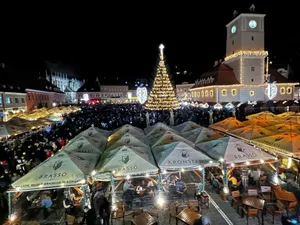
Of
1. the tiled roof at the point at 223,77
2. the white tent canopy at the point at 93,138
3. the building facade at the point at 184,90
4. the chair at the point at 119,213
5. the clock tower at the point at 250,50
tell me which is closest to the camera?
the chair at the point at 119,213

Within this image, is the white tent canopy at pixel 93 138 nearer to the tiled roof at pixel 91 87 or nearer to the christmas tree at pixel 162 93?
the christmas tree at pixel 162 93

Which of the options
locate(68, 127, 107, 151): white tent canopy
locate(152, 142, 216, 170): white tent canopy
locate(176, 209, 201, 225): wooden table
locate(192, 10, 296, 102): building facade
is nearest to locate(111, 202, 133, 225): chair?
locate(176, 209, 201, 225): wooden table

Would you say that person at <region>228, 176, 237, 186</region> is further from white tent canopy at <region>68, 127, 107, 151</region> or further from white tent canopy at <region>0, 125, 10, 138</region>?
white tent canopy at <region>0, 125, 10, 138</region>

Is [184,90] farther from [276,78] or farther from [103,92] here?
[103,92]

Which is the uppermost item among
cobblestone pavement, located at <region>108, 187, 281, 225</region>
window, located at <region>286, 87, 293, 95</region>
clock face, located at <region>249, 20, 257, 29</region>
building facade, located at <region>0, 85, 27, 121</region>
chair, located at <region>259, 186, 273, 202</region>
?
clock face, located at <region>249, 20, 257, 29</region>

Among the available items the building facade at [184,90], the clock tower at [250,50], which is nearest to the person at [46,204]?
the clock tower at [250,50]

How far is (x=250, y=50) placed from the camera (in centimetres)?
4772

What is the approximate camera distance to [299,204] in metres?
8.55

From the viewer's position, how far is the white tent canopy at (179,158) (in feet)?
31.7

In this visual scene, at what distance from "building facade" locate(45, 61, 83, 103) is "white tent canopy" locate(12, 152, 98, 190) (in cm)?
7226

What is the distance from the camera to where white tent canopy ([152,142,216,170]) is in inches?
380

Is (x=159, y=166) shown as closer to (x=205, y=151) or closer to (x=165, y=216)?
(x=165, y=216)

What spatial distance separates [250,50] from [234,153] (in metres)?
43.7

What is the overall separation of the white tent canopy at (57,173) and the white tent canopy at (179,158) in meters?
3.10
